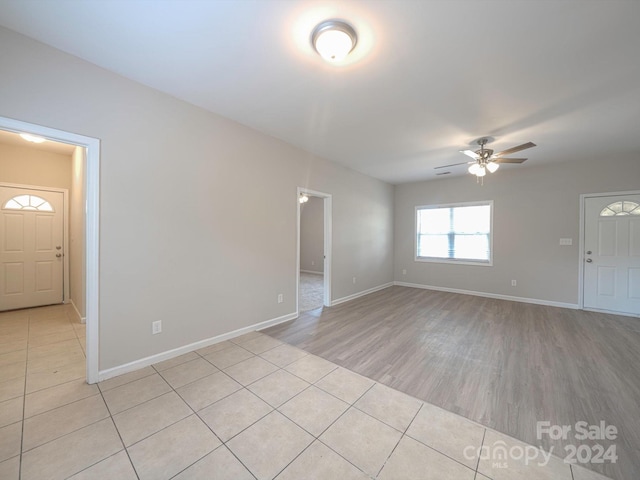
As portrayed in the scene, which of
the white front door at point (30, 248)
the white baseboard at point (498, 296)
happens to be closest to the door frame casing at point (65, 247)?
the white front door at point (30, 248)

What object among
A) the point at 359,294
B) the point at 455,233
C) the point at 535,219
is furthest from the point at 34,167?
the point at 535,219

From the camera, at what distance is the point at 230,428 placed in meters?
1.69

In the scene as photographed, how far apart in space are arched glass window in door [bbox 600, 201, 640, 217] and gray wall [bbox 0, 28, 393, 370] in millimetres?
5303

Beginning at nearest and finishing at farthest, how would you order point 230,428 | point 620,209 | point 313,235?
point 230,428, point 620,209, point 313,235

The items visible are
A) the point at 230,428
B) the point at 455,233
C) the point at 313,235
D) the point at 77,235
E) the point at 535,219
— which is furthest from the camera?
the point at 313,235

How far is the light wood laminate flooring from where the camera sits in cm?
181

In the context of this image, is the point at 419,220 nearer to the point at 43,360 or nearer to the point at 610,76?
the point at 610,76

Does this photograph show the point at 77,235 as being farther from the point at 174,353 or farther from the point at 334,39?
the point at 334,39

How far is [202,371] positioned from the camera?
2379 mm

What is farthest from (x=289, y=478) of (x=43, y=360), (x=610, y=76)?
(x=610, y=76)

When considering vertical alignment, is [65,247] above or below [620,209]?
below

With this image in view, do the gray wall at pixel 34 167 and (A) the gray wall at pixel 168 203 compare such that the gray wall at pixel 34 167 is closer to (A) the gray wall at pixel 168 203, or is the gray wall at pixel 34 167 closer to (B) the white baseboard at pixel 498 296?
(A) the gray wall at pixel 168 203

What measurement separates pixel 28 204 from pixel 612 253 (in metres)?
9.97

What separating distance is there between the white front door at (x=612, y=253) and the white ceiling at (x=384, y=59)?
5.28 ft
